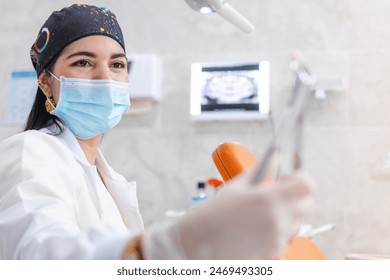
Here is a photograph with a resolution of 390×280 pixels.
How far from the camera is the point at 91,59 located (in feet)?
4.14

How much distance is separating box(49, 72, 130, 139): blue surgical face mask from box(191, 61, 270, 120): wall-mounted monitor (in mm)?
1185

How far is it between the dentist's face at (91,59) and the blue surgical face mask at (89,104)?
0.02 meters

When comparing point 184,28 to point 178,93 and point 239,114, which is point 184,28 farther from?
point 239,114

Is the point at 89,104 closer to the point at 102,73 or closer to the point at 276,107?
the point at 102,73

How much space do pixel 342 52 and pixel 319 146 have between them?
469 millimetres

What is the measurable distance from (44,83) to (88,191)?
403 mm

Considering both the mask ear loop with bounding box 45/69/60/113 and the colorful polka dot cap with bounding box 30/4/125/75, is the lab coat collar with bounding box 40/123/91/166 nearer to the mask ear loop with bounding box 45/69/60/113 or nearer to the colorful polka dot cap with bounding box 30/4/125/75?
the mask ear loop with bounding box 45/69/60/113

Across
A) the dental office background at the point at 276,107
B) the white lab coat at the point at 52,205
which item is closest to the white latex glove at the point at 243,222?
the white lab coat at the point at 52,205

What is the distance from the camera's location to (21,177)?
902 millimetres

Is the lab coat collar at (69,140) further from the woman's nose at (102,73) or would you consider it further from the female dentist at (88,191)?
the woman's nose at (102,73)

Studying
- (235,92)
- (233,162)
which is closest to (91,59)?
(233,162)

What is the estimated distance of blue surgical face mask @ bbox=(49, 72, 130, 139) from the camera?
4.22 feet
